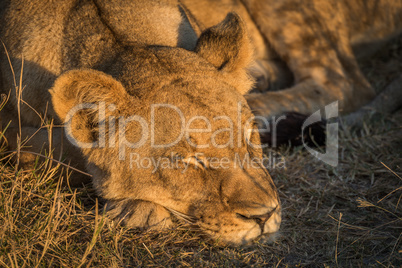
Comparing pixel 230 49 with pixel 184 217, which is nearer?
pixel 184 217

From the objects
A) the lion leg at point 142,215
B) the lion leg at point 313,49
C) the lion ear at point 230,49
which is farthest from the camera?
the lion leg at point 313,49

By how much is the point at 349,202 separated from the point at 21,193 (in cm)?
194

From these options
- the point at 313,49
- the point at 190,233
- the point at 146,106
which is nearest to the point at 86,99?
the point at 146,106

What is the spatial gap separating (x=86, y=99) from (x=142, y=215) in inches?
27.0

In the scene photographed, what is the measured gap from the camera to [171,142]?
2.46m

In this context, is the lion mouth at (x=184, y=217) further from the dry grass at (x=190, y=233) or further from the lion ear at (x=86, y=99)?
the lion ear at (x=86, y=99)

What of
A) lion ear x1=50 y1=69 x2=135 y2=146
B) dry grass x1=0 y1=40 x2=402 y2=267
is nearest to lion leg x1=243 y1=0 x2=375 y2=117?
dry grass x1=0 y1=40 x2=402 y2=267

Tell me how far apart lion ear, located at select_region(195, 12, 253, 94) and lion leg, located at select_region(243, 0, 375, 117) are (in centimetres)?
175

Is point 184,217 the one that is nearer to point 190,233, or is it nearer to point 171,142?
point 190,233

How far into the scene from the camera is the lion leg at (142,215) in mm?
2660

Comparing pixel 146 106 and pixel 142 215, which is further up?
pixel 146 106

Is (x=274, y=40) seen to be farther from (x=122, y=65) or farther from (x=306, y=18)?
(x=122, y=65)

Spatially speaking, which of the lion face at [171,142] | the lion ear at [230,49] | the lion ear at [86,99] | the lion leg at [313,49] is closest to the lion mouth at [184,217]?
the lion face at [171,142]

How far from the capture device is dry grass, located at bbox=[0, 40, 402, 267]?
2.38 metres
